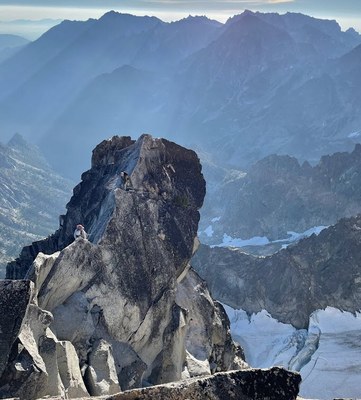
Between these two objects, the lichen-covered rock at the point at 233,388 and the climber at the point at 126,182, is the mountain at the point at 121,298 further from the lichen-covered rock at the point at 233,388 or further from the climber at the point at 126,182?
the climber at the point at 126,182

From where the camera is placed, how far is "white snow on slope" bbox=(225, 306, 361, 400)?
5383 inches

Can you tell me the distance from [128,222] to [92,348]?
1157 cm

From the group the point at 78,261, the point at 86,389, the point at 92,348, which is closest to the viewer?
the point at 86,389

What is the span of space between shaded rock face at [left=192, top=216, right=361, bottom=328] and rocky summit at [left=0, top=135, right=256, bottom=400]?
350ft

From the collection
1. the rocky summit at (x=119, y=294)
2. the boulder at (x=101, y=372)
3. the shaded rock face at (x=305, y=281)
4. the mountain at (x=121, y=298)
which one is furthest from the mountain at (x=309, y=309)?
the boulder at (x=101, y=372)

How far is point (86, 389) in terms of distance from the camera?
3569 centimetres

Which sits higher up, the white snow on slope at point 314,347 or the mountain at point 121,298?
the mountain at point 121,298

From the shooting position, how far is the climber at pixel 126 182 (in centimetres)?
5176

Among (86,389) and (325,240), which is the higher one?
(86,389)

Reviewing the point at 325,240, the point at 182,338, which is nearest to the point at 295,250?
the point at 325,240

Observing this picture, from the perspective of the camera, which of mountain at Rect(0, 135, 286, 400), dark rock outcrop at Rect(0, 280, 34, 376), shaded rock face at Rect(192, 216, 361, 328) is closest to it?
dark rock outcrop at Rect(0, 280, 34, 376)

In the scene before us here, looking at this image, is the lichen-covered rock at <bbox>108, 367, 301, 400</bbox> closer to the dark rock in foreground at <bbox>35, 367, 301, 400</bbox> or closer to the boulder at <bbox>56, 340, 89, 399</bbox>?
the dark rock in foreground at <bbox>35, 367, 301, 400</bbox>

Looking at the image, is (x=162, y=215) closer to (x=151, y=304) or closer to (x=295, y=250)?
(x=151, y=304)

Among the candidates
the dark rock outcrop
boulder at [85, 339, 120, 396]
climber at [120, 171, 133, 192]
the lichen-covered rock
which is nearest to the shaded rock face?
climber at [120, 171, 133, 192]
